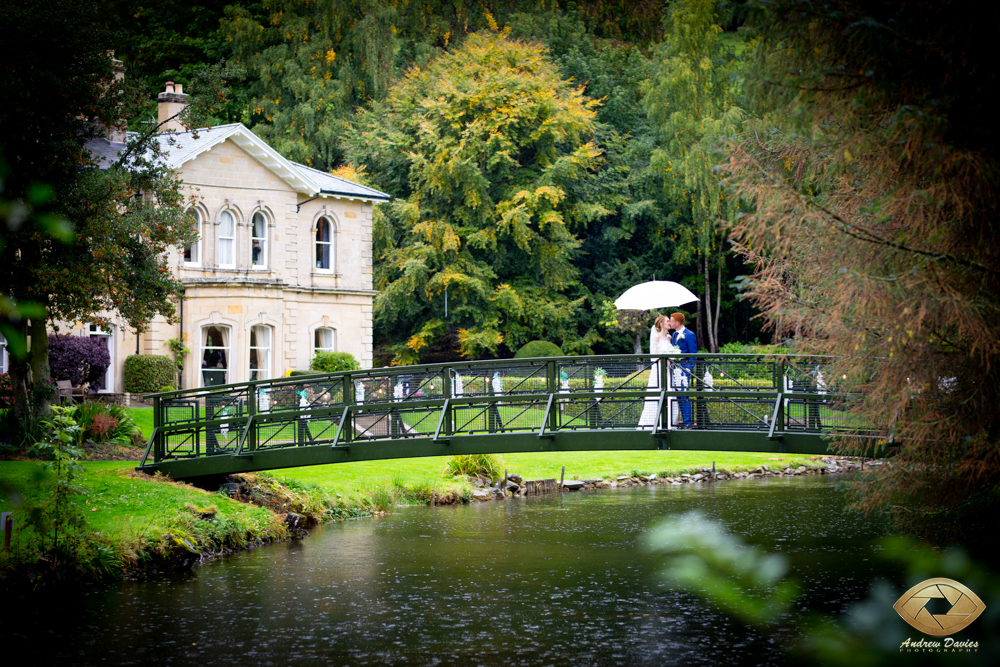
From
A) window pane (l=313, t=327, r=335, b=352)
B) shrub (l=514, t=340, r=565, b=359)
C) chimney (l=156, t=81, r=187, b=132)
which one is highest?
chimney (l=156, t=81, r=187, b=132)

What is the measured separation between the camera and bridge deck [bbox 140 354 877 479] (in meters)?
14.1

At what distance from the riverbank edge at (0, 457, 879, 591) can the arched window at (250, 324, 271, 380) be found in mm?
10900

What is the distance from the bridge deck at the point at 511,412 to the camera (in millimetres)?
14117

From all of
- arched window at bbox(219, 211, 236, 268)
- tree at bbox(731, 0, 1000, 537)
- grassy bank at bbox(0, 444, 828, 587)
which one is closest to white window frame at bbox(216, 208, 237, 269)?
arched window at bbox(219, 211, 236, 268)

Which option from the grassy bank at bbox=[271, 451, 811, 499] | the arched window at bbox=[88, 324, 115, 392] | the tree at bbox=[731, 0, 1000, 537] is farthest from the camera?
the arched window at bbox=[88, 324, 115, 392]

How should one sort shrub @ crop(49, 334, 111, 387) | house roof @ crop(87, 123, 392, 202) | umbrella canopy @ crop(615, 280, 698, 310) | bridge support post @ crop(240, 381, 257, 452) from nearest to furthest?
bridge support post @ crop(240, 381, 257, 452), umbrella canopy @ crop(615, 280, 698, 310), shrub @ crop(49, 334, 111, 387), house roof @ crop(87, 123, 392, 202)

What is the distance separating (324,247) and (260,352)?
4.67m

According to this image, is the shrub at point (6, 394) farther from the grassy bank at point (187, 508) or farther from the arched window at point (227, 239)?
the arched window at point (227, 239)

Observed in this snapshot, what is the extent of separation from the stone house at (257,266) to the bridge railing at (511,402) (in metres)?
11.8

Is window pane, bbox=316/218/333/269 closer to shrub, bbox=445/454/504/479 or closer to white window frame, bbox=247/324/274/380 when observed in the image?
white window frame, bbox=247/324/274/380

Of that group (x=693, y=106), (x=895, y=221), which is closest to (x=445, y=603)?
(x=895, y=221)

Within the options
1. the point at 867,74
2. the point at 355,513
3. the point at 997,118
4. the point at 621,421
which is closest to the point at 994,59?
the point at 997,118

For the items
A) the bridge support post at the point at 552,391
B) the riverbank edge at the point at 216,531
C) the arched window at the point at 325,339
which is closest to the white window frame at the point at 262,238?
the arched window at the point at 325,339

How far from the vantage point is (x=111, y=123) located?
64.7ft
